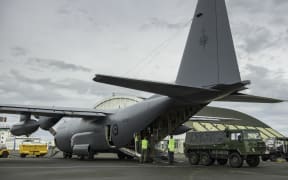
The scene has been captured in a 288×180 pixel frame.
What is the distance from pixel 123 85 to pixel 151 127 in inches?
328

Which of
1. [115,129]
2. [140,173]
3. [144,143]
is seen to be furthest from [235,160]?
[115,129]

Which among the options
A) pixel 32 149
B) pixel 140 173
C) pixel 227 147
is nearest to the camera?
pixel 140 173

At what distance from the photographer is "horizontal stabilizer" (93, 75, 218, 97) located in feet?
40.1

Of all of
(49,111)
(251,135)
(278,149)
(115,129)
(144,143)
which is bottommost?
(278,149)

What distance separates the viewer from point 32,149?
30.0 m

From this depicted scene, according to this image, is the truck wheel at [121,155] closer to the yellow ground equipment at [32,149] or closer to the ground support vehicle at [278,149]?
the yellow ground equipment at [32,149]

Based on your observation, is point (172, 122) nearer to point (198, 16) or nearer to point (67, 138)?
point (198, 16)

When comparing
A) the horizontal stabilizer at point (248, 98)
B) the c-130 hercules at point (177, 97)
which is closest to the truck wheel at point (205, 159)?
the c-130 hercules at point (177, 97)

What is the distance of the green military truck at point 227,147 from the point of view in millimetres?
17219

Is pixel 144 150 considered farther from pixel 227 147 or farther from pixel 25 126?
pixel 25 126

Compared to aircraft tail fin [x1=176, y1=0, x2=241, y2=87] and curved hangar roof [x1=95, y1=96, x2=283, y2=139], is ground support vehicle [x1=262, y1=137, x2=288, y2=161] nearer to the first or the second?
aircraft tail fin [x1=176, y1=0, x2=241, y2=87]

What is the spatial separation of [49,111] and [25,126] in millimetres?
2022

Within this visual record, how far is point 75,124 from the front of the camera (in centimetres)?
2625

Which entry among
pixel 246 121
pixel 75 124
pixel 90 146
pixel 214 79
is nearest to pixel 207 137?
pixel 214 79
